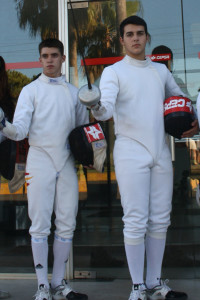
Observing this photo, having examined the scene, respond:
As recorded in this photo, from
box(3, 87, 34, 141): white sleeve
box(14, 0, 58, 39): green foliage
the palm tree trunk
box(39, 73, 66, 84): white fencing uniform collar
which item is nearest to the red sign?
box(39, 73, 66, 84): white fencing uniform collar

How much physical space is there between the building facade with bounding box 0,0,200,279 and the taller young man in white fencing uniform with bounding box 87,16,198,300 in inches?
30.6

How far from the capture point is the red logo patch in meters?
2.88

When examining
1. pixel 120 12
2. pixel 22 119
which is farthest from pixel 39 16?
pixel 22 119

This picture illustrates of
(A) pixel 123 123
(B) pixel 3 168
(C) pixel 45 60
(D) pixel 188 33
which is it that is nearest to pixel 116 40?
(D) pixel 188 33

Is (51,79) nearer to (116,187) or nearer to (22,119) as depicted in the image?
(22,119)

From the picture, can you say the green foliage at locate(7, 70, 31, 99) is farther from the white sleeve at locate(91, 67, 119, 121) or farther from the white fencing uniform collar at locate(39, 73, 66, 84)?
the white sleeve at locate(91, 67, 119, 121)

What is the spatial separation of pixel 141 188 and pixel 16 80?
176cm

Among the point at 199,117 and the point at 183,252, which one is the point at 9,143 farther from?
the point at 183,252

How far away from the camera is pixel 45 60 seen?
3.12 meters

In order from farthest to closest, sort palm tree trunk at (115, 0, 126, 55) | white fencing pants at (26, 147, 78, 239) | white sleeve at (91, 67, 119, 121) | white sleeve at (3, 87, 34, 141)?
palm tree trunk at (115, 0, 126, 55) → white fencing pants at (26, 147, 78, 239) → white sleeve at (3, 87, 34, 141) → white sleeve at (91, 67, 119, 121)

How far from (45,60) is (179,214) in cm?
169

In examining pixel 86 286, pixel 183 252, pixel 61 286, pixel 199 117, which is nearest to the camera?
pixel 199 117

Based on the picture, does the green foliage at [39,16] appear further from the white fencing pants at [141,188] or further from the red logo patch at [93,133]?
the white fencing pants at [141,188]

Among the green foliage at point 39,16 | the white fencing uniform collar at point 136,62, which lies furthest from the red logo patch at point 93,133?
the green foliage at point 39,16
